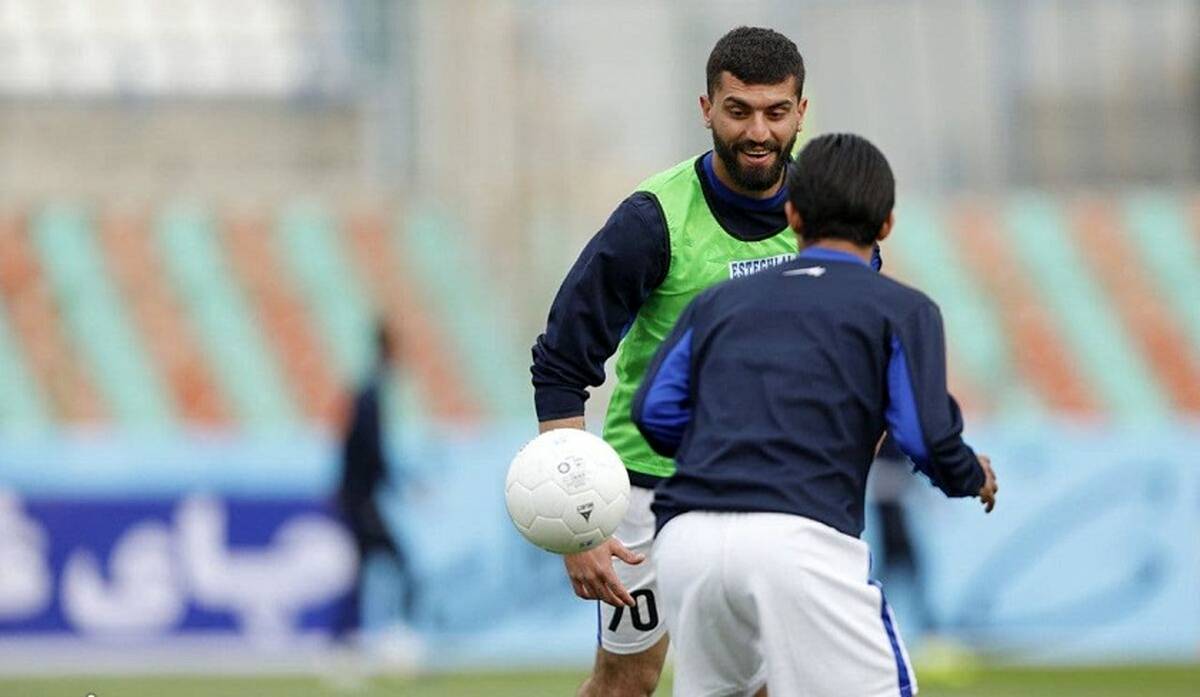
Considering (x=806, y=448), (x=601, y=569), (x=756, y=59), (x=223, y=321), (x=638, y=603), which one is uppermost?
(x=756, y=59)

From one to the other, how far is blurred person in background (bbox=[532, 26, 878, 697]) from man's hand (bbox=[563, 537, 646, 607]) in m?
0.19

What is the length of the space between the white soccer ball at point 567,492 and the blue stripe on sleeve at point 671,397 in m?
0.39

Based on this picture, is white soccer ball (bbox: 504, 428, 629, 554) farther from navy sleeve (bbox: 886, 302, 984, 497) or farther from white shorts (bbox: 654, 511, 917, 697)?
navy sleeve (bbox: 886, 302, 984, 497)

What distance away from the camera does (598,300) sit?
5965 millimetres

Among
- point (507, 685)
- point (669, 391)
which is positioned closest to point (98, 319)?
point (507, 685)

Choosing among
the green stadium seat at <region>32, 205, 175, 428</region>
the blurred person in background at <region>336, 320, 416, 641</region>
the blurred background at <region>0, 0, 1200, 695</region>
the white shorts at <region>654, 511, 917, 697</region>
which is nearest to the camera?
the white shorts at <region>654, 511, 917, 697</region>

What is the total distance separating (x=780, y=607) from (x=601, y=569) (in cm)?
96

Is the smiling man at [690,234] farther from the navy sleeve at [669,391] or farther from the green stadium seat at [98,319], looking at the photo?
the green stadium seat at [98,319]

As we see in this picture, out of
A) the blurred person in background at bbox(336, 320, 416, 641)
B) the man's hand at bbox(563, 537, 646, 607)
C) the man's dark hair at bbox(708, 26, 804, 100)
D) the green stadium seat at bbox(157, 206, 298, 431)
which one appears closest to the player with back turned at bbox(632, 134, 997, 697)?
the man's hand at bbox(563, 537, 646, 607)

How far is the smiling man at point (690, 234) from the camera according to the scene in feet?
19.4

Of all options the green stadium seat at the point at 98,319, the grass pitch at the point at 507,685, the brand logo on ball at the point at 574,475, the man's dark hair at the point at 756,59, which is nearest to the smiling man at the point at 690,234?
the man's dark hair at the point at 756,59

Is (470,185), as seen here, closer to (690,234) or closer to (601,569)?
(690,234)

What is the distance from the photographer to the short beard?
5949 mm

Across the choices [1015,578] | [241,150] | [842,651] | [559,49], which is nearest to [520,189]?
[559,49]
